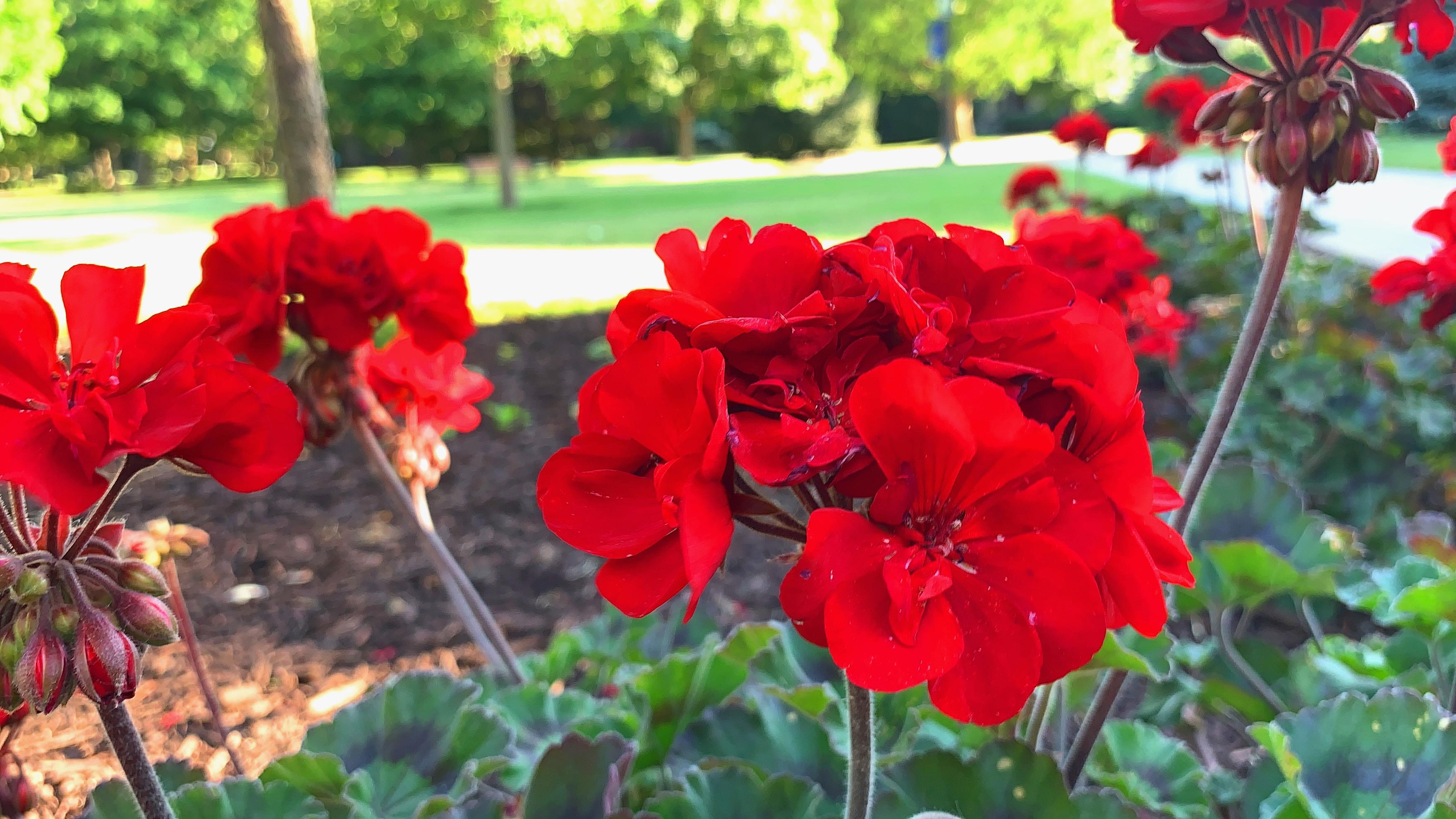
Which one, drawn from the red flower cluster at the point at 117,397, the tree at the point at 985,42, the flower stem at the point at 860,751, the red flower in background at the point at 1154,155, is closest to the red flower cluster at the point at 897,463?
the flower stem at the point at 860,751

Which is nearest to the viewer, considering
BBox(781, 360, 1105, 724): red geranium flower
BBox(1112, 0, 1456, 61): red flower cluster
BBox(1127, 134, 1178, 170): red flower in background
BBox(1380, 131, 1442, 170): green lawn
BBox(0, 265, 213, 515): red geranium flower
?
BBox(781, 360, 1105, 724): red geranium flower

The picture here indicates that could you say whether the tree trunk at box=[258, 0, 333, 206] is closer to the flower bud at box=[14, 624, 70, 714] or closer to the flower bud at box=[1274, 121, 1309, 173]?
the flower bud at box=[14, 624, 70, 714]

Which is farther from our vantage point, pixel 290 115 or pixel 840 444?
pixel 290 115

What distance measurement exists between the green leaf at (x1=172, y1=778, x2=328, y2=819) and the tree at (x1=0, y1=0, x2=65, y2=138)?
10.6 m

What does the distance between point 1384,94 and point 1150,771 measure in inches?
43.1

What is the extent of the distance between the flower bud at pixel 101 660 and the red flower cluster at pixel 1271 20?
1093mm

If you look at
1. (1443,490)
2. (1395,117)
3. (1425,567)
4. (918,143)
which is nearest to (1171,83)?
(1443,490)

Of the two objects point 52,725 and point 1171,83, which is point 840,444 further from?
point 1171,83

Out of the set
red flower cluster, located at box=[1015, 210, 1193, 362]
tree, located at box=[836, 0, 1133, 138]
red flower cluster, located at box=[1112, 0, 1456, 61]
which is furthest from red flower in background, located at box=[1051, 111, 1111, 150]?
tree, located at box=[836, 0, 1133, 138]

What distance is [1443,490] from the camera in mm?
3227

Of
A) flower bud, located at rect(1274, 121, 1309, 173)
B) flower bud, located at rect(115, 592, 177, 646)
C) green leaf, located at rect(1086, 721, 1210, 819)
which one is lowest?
green leaf, located at rect(1086, 721, 1210, 819)

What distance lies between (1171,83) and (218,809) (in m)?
5.22

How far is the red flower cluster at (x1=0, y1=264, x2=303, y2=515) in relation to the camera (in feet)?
2.30

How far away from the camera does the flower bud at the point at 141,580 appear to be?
2.58 ft
